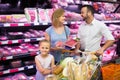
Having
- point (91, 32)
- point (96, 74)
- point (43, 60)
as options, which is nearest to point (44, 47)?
point (43, 60)

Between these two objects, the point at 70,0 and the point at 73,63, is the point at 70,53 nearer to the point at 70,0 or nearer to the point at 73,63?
the point at 73,63

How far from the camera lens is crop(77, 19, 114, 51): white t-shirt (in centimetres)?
360

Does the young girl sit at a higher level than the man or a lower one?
lower

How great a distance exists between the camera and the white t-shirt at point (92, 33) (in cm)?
360

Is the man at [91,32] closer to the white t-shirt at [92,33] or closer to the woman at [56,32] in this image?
the white t-shirt at [92,33]

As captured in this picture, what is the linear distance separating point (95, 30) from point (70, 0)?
9.08ft

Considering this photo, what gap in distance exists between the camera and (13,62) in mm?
5082

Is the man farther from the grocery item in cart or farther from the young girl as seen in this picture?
the grocery item in cart

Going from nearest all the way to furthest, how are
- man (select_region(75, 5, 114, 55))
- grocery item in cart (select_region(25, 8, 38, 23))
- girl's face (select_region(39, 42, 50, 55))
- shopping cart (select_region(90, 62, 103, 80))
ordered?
shopping cart (select_region(90, 62, 103, 80)) < girl's face (select_region(39, 42, 50, 55)) < man (select_region(75, 5, 114, 55)) < grocery item in cart (select_region(25, 8, 38, 23))

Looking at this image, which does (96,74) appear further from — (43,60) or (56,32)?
(56,32)

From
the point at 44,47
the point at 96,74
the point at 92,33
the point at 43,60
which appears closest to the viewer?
the point at 96,74

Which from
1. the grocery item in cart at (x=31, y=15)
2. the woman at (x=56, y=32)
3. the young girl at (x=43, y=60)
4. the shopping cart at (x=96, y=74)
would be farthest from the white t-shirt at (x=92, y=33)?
the grocery item in cart at (x=31, y=15)

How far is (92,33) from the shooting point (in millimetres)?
3641

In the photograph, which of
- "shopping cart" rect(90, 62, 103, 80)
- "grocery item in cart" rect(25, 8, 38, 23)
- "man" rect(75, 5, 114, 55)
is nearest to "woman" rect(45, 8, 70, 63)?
"man" rect(75, 5, 114, 55)
